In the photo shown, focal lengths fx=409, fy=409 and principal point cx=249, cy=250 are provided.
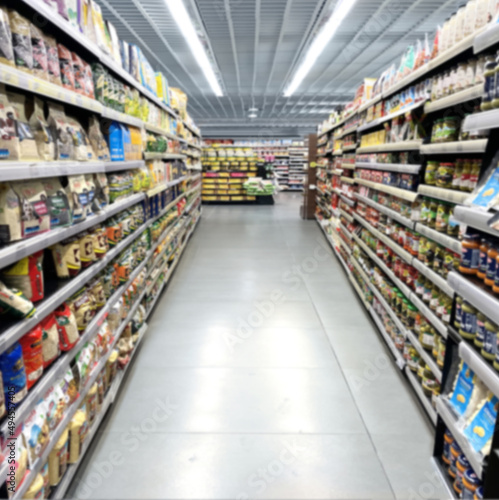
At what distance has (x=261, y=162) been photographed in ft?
51.4

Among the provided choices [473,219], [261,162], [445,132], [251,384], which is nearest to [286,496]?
[251,384]

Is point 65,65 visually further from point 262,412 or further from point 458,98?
point 262,412

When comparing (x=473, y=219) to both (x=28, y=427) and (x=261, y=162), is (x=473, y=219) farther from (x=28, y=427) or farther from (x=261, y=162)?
(x=261, y=162)

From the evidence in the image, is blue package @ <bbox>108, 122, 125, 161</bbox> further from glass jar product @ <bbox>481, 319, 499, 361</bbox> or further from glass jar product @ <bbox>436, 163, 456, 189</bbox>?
glass jar product @ <bbox>481, 319, 499, 361</bbox>

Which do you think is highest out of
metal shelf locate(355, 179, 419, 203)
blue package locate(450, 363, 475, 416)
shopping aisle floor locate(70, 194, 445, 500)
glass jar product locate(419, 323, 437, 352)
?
metal shelf locate(355, 179, 419, 203)

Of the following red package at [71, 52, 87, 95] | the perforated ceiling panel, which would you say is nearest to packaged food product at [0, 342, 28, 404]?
red package at [71, 52, 87, 95]

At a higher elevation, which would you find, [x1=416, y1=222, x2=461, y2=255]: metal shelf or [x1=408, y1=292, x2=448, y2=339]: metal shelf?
[x1=416, y1=222, x2=461, y2=255]: metal shelf

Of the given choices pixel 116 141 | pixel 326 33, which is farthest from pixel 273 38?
pixel 116 141

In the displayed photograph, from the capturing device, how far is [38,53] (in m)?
1.70

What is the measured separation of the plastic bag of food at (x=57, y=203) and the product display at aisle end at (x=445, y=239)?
1.77 m

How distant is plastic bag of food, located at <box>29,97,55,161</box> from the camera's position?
173 cm

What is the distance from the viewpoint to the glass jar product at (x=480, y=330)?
67.6 inches

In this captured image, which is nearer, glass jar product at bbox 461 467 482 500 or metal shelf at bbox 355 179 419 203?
glass jar product at bbox 461 467 482 500

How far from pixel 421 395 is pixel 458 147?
5.31 ft
